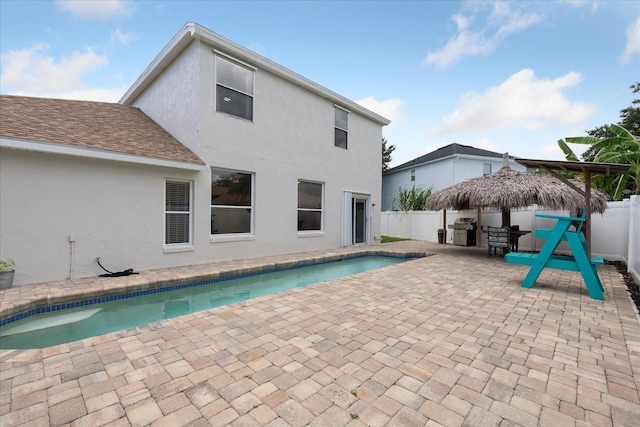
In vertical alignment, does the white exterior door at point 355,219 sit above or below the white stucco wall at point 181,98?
below

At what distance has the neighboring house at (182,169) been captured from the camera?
6.00 m

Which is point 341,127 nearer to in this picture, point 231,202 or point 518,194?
point 231,202

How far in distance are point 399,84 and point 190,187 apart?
1221cm

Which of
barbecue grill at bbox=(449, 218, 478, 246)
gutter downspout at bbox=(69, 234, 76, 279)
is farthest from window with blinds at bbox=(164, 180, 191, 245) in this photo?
barbecue grill at bbox=(449, 218, 478, 246)

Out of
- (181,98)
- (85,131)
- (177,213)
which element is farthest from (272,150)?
(85,131)

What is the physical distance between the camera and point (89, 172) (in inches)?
257

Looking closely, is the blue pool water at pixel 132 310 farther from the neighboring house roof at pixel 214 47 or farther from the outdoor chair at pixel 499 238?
the neighboring house roof at pixel 214 47

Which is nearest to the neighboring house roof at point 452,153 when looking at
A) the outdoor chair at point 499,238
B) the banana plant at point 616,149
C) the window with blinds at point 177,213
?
the banana plant at point 616,149

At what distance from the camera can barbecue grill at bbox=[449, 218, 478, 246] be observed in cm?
1382

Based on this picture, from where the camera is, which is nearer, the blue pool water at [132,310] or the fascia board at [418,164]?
the blue pool water at [132,310]

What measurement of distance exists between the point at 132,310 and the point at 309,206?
24.2 ft

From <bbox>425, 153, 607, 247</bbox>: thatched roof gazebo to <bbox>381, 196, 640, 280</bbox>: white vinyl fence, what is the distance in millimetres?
1029

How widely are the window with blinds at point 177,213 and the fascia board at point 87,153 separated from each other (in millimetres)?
675

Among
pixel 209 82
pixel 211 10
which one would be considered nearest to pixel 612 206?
pixel 209 82
